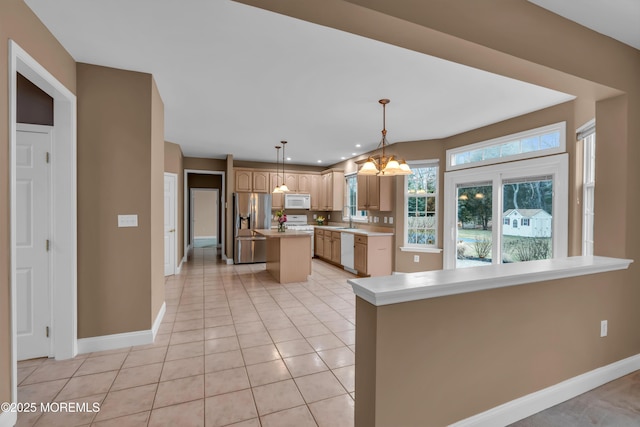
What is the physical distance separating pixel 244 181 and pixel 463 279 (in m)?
6.32

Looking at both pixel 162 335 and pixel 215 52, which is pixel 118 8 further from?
pixel 162 335

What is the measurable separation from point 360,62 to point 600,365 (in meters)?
3.10

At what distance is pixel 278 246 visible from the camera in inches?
205

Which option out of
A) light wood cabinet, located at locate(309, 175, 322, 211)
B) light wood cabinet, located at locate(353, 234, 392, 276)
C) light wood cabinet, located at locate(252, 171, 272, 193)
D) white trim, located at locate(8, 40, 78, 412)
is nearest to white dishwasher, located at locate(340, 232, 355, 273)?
light wood cabinet, located at locate(353, 234, 392, 276)

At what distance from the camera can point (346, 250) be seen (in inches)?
239

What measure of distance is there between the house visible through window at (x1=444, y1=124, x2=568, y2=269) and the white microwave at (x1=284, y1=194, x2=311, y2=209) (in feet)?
12.5

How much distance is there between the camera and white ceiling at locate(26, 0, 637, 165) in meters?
1.96

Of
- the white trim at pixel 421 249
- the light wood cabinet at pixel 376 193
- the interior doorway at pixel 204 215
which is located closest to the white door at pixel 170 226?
the light wood cabinet at pixel 376 193

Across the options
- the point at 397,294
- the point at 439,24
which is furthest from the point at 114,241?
the point at 439,24

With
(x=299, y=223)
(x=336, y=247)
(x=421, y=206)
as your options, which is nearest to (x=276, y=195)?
(x=299, y=223)

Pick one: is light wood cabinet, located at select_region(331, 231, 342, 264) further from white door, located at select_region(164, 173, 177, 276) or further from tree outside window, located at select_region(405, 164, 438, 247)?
white door, located at select_region(164, 173, 177, 276)

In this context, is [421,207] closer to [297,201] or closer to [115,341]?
[297,201]

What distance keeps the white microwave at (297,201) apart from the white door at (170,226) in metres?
2.79

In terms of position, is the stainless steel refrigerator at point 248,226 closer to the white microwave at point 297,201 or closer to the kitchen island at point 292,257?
the white microwave at point 297,201
